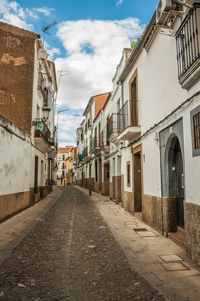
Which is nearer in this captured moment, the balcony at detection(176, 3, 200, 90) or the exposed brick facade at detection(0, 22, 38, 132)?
the balcony at detection(176, 3, 200, 90)

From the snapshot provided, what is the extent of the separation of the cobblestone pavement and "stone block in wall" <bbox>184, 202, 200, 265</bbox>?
1.16 m

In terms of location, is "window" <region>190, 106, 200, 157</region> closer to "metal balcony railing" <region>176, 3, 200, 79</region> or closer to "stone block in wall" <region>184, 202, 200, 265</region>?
"metal balcony railing" <region>176, 3, 200, 79</region>

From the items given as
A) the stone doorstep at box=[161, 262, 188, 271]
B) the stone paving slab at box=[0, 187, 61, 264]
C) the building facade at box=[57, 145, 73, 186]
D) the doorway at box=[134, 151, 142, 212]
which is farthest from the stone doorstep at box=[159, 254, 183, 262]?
the building facade at box=[57, 145, 73, 186]

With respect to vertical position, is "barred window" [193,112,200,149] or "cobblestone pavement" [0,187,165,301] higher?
"barred window" [193,112,200,149]

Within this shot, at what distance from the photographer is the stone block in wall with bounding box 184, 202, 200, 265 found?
4219 millimetres

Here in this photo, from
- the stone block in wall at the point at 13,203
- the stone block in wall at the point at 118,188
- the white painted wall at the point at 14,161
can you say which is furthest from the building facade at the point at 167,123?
the stone block in wall at the point at 13,203

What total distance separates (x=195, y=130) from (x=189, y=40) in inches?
66.2

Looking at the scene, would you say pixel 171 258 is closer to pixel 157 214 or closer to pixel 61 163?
pixel 157 214

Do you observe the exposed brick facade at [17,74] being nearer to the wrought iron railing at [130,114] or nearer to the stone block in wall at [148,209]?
the wrought iron railing at [130,114]

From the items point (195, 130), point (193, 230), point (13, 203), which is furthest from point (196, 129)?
point (13, 203)

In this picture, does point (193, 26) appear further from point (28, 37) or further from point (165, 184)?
point (28, 37)

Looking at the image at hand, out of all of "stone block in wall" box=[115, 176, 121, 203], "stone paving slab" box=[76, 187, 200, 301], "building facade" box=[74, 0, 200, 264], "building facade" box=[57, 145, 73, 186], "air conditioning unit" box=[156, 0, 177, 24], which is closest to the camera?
"stone paving slab" box=[76, 187, 200, 301]

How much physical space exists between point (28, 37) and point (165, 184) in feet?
33.6

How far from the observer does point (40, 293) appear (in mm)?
3217
